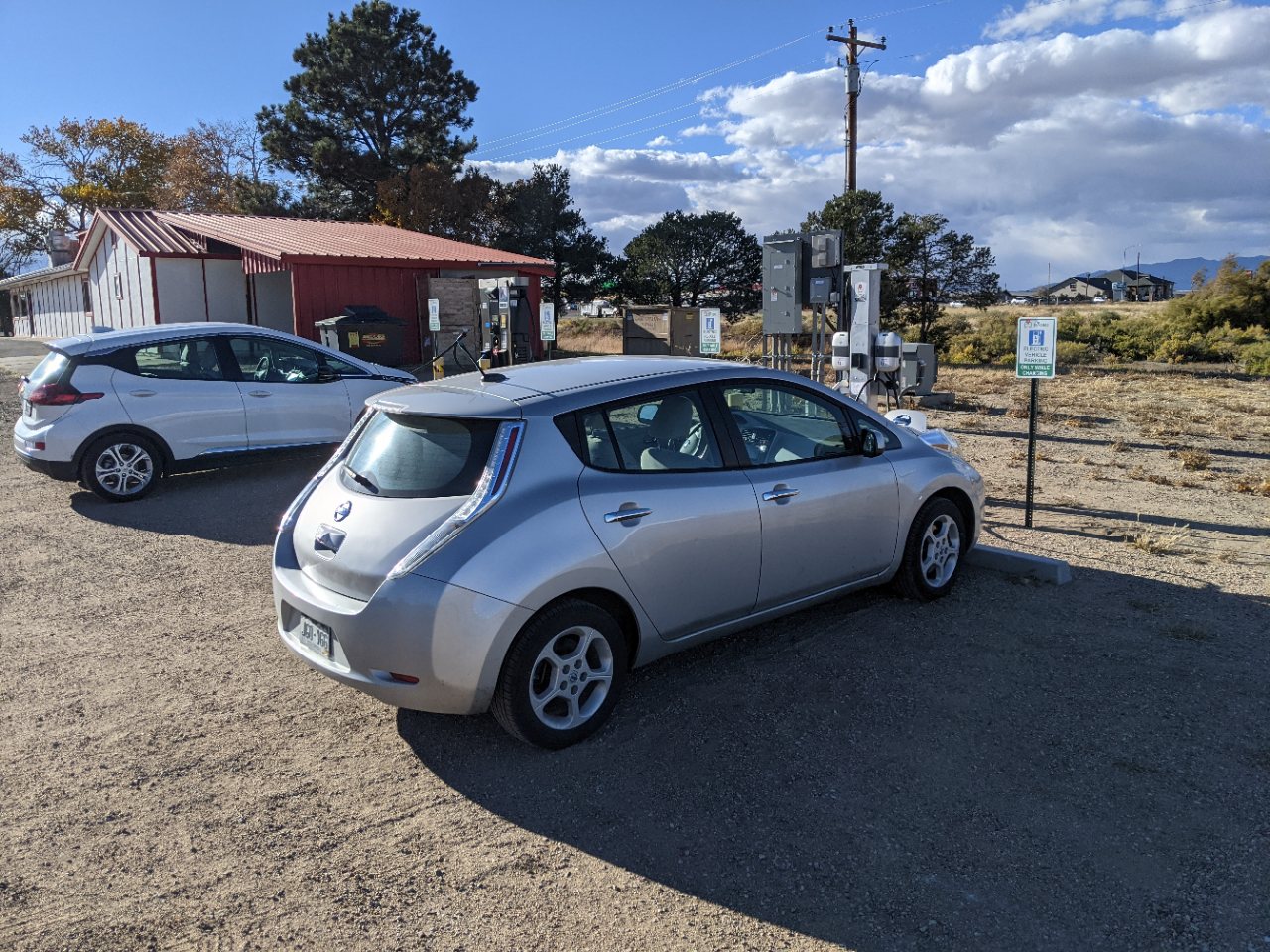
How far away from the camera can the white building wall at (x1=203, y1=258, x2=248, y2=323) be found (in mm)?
22891

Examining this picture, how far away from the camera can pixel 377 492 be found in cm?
385

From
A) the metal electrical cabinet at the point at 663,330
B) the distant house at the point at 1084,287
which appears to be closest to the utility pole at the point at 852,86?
the metal electrical cabinet at the point at 663,330

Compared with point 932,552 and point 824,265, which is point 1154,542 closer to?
point 932,552

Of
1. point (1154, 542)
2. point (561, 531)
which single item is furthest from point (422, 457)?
point (1154, 542)

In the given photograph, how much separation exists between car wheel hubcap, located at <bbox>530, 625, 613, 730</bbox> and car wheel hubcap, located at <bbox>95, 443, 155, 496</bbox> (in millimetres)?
6295

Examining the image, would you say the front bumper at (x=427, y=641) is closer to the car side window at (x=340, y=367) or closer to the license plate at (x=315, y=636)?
the license plate at (x=315, y=636)

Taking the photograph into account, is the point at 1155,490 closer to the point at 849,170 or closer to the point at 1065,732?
the point at 1065,732

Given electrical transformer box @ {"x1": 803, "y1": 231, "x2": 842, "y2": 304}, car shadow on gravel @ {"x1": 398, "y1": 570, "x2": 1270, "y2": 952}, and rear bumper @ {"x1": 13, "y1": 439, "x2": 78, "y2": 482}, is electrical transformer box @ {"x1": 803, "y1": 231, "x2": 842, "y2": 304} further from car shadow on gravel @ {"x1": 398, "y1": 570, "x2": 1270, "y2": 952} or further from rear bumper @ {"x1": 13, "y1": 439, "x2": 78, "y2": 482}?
rear bumper @ {"x1": 13, "y1": 439, "x2": 78, "y2": 482}

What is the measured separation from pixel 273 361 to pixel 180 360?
83 cm

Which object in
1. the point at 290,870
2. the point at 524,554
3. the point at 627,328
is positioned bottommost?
the point at 290,870

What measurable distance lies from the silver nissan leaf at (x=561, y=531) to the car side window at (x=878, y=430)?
0.16 m

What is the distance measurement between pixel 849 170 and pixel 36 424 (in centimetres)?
2291

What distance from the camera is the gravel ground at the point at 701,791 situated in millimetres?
2848

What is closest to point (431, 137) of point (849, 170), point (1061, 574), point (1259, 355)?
point (849, 170)
